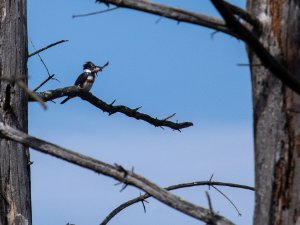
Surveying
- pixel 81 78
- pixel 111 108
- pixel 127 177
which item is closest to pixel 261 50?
pixel 127 177

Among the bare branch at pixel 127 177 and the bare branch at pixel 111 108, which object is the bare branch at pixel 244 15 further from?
the bare branch at pixel 111 108

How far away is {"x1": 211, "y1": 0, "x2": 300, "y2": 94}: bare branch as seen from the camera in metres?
2.73

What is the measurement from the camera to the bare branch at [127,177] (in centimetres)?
302

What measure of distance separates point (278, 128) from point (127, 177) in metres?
0.64

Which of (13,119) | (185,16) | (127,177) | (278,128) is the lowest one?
(127,177)

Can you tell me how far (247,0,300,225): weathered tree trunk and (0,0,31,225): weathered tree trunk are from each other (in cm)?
270

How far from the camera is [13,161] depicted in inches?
212

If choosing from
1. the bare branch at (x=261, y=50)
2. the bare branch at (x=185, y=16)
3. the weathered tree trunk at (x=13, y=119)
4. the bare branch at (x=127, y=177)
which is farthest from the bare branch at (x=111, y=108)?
the bare branch at (x=261, y=50)

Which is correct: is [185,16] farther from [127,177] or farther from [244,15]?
[127,177]

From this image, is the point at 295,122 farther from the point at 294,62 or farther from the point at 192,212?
the point at 192,212

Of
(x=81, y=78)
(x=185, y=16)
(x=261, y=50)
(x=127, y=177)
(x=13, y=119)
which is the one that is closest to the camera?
(x=261, y=50)

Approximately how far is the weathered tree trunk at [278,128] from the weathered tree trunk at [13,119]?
2704 millimetres

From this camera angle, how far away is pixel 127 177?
3107 millimetres

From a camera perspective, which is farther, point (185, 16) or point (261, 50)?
point (185, 16)
